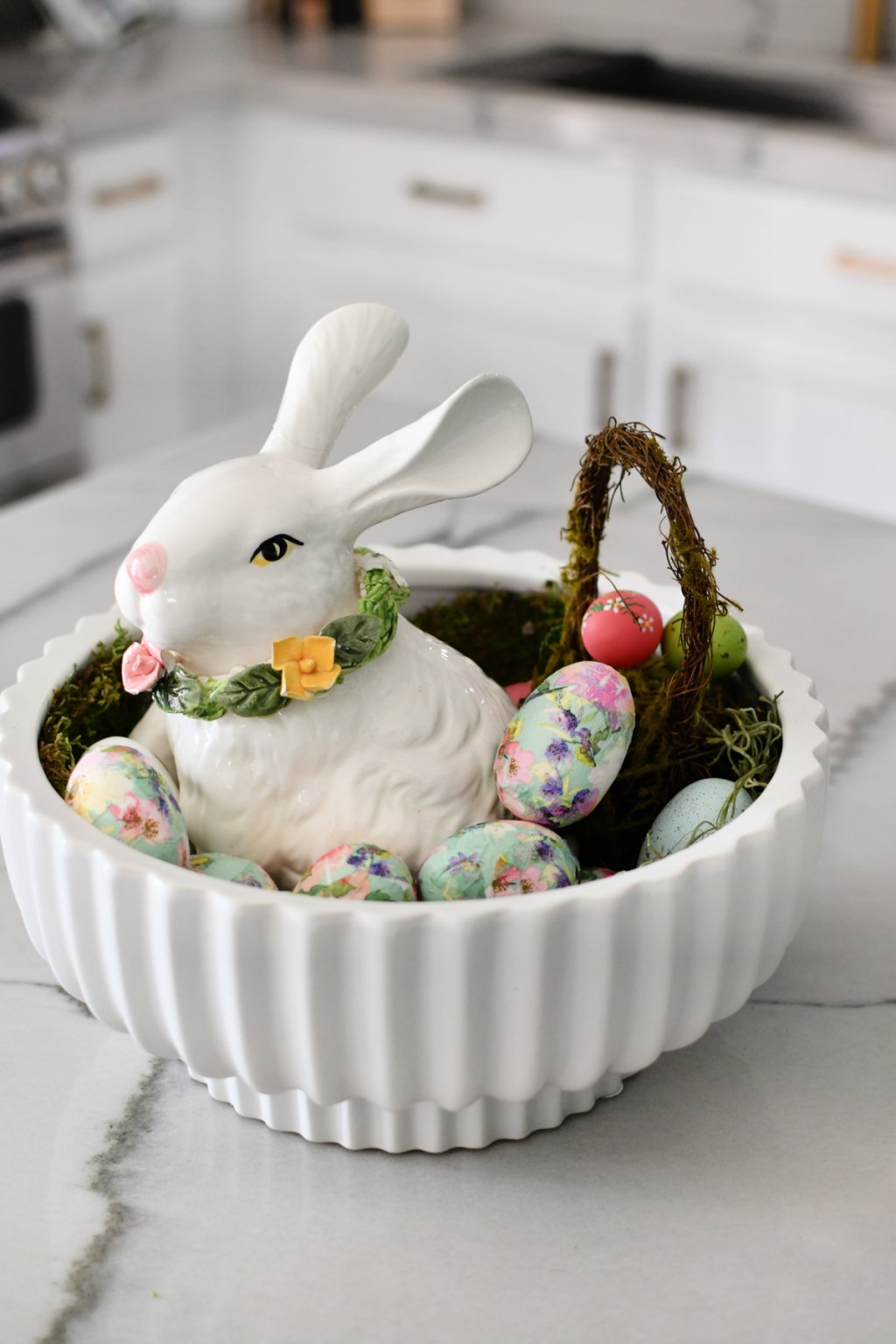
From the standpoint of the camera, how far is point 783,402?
226 centimetres

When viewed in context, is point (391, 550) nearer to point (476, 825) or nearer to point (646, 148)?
point (476, 825)

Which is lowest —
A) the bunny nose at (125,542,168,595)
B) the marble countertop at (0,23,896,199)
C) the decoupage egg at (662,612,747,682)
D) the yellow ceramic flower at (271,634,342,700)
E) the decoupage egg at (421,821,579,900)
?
the marble countertop at (0,23,896,199)

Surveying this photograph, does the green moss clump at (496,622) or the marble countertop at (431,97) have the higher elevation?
the green moss clump at (496,622)

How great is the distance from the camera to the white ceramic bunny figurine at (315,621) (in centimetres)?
67

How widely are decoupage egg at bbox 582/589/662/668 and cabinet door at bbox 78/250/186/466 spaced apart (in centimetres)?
190

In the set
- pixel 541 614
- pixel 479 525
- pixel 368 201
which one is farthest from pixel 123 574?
pixel 368 201

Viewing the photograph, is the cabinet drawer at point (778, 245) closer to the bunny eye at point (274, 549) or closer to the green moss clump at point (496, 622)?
the green moss clump at point (496, 622)

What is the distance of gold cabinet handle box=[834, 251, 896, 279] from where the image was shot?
2.06 meters

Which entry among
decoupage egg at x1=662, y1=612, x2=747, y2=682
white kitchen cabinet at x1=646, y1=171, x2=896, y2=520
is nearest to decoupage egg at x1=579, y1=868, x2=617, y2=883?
decoupage egg at x1=662, y1=612, x2=747, y2=682

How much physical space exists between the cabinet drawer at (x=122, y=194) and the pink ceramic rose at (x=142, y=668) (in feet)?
6.24

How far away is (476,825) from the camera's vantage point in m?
0.68

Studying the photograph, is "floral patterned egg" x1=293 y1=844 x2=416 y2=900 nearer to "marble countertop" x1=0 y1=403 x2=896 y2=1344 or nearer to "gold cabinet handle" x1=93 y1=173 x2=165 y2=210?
"marble countertop" x1=0 y1=403 x2=896 y2=1344

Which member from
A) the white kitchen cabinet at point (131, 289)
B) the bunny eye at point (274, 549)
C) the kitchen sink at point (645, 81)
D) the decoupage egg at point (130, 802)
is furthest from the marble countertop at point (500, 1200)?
the kitchen sink at point (645, 81)

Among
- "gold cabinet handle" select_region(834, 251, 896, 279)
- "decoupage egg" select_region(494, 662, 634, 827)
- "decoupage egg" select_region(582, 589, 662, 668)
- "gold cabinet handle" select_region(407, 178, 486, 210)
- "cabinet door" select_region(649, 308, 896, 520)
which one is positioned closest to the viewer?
"decoupage egg" select_region(494, 662, 634, 827)
